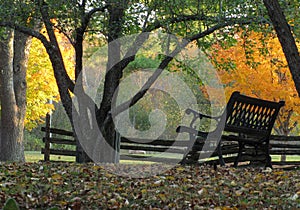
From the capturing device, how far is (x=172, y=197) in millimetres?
5707

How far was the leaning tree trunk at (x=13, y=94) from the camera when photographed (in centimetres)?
1564

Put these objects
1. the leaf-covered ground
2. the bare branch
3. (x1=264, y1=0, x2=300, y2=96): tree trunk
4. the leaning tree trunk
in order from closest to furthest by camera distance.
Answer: (x1=264, y1=0, x2=300, y2=96): tree trunk < the leaf-covered ground < the bare branch < the leaning tree trunk

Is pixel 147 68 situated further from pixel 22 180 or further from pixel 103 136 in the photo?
pixel 22 180

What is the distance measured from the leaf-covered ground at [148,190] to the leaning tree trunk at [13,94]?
7900 mm

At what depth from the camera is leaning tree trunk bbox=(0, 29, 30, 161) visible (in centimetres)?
1564

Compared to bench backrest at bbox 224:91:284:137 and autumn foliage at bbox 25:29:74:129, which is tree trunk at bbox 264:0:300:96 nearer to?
bench backrest at bbox 224:91:284:137

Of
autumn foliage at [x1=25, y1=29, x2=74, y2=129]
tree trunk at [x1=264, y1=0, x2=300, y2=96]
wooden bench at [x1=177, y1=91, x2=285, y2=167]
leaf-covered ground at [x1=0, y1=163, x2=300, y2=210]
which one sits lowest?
leaf-covered ground at [x1=0, y1=163, x2=300, y2=210]

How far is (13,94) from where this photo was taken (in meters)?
16.0

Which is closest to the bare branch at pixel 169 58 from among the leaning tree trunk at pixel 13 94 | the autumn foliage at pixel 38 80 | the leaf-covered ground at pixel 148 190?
the leaf-covered ground at pixel 148 190

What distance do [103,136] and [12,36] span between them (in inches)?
207

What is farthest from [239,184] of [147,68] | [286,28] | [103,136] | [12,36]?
[147,68]

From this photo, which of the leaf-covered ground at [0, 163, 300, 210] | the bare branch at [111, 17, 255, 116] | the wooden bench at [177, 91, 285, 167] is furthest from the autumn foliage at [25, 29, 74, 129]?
the leaf-covered ground at [0, 163, 300, 210]

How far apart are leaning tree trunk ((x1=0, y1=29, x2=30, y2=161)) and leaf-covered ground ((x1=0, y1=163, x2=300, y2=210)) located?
7.90m

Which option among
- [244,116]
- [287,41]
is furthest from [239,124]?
[287,41]
